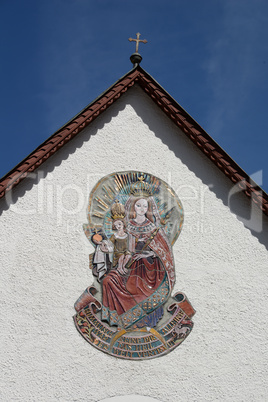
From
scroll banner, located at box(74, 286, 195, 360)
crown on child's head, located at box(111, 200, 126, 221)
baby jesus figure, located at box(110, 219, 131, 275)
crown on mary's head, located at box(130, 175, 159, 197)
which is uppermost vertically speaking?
crown on mary's head, located at box(130, 175, 159, 197)

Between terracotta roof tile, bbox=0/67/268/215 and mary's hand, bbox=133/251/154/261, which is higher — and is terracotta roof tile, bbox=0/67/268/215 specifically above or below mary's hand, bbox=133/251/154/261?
above

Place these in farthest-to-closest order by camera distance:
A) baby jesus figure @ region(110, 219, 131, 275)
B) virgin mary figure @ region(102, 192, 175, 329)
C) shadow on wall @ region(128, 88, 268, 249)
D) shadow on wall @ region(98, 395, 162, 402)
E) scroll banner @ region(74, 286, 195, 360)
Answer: shadow on wall @ region(128, 88, 268, 249)
baby jesus figure @ region(110, 219, 131, 275)
virgin mary figure @ region(102, 192, 175, 329)
scroll banner @ region(74, 286, 195, 360)
shadow on wall @ region(98, 395, 162, 402)

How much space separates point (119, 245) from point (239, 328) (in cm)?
205

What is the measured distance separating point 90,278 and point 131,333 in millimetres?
951

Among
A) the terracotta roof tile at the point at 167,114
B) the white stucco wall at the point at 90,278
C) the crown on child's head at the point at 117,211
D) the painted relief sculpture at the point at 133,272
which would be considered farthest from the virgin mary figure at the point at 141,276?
the terracotta roof tile at the point at 167,114

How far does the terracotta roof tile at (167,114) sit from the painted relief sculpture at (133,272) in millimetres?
883

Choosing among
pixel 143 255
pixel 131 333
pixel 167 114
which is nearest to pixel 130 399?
pixel 131 333

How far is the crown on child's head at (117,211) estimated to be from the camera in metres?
9.38

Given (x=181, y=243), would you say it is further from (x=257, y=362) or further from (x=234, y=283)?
(x=257, y=362)

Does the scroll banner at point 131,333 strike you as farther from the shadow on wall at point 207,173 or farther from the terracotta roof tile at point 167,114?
the terracotta roof tile at point 167,114

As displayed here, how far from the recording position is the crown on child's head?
9.38 meters

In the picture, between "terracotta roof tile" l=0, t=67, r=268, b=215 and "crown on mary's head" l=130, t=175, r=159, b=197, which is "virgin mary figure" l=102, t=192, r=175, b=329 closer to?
"crown on mary's head" l=130, t=175, r=159, b=197

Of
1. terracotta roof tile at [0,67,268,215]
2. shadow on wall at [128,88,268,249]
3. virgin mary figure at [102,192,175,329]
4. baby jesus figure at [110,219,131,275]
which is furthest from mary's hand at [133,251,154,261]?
terracotta roof tile at [0,67,268,215]

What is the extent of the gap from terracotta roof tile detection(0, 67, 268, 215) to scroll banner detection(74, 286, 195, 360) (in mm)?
1985
